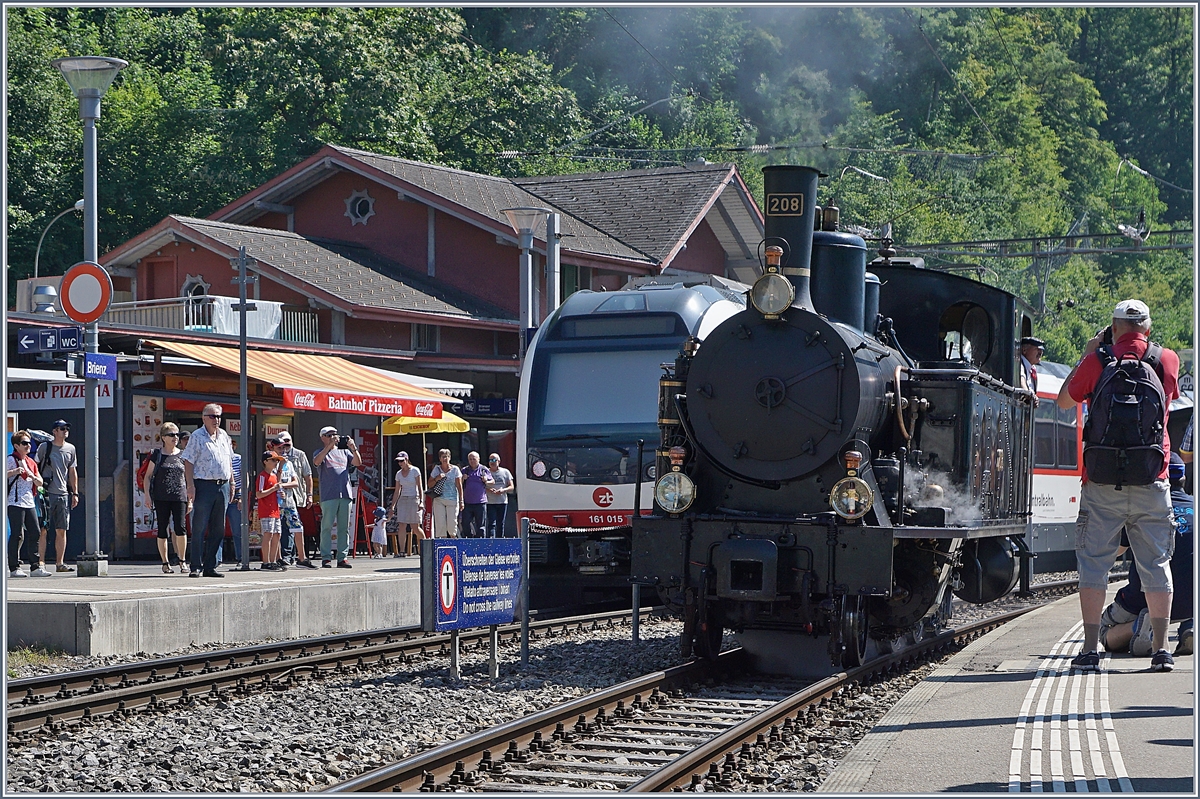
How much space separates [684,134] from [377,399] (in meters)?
41.5

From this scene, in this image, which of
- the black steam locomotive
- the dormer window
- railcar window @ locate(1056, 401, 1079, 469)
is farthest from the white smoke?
the dormer window

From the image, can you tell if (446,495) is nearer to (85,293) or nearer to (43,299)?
(85,293)

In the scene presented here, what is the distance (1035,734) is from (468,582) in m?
3.92

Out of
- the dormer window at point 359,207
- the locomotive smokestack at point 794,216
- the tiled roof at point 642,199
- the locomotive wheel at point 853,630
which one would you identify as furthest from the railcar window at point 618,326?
the dormer window at point 359,207

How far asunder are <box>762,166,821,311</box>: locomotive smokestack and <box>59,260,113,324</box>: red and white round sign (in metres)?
6.92

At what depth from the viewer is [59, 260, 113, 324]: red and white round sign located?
44.3 feet

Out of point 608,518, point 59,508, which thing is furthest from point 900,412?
point 59,508

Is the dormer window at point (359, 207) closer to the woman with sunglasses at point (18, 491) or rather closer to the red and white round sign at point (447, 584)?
the woman with sunglasses at point (18, 491)

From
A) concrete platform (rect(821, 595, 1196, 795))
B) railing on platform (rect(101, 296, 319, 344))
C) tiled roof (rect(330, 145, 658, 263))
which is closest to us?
concrete platform (rect(821, 595, 1196, 795))

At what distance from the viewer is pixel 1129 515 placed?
8273mm

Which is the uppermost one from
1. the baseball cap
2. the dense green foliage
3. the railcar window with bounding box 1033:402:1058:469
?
the dense green foliage

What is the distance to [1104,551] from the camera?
27.4 feet

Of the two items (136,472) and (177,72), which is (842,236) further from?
(177,72)

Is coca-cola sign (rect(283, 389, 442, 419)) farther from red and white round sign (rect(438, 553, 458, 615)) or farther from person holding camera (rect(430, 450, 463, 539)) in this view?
red and white round sign (rect(438, 553, 458, 615))
